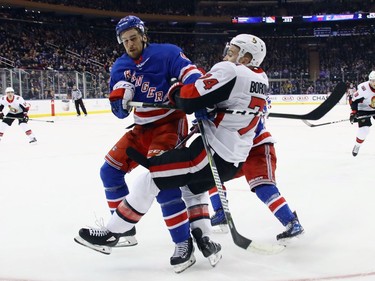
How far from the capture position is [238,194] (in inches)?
156

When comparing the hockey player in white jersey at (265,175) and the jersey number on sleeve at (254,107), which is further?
the hockey player in white jersey at (265,175)

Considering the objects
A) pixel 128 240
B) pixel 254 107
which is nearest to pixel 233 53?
pixel 254 107

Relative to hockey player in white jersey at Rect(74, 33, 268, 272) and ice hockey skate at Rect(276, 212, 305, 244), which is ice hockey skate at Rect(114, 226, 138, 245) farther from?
ice hockey skate at Rect(276, 212, 305, 244)

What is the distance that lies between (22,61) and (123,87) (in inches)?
645

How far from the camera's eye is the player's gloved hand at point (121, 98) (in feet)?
7.75

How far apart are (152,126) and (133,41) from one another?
0.44 metres

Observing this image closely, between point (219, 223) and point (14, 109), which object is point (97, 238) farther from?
point (14, 109)

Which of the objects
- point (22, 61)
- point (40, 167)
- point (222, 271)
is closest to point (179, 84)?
point (222, 271)

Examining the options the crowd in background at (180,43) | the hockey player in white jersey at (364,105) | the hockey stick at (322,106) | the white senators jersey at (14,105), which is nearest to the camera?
the hockey stick at (322,106)

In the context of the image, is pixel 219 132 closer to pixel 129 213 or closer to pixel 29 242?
pixel 129 213

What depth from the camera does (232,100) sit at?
213 centimetres

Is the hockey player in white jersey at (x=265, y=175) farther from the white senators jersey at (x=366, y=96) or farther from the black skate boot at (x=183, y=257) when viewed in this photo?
the white senators jersey at (x=366, y=96)

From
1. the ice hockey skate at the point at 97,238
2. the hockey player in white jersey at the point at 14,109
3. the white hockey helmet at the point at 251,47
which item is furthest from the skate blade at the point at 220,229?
the hockey player in white jersey at the point at 14,109

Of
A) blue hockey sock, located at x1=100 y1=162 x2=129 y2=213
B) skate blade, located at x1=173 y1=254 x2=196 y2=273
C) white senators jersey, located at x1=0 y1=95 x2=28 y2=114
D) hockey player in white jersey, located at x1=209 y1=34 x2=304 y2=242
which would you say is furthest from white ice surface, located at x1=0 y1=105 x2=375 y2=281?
white senators jersey, located at x1=0 y1=95 x2=28 y2=114
